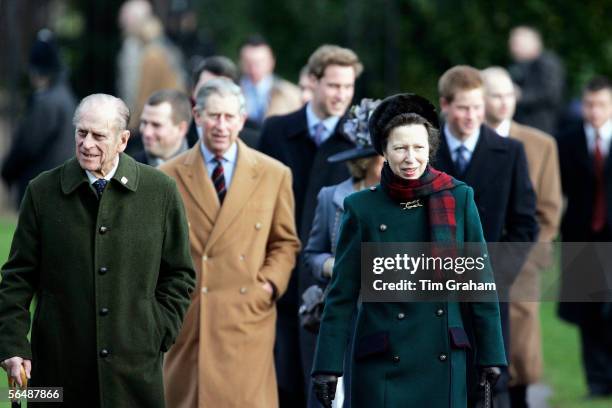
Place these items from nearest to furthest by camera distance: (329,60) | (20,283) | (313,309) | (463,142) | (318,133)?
(20,283) → (313,309) → (463,142) → (329,60) → (318,133)

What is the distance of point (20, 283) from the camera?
23.3 feet

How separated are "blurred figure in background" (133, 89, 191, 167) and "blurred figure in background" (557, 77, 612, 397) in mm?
3717

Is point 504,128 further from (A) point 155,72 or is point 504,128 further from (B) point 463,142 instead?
(A) point 155,72

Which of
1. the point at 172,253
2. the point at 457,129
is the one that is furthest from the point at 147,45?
the point at 172,253

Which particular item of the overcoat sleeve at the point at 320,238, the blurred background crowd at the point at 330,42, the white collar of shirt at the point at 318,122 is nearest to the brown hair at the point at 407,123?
the overcoat sleeve at the point at 320,238

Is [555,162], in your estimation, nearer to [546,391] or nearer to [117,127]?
[546,391]

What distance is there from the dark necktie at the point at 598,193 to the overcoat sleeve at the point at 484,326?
208 inches

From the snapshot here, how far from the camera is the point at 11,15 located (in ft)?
72.1

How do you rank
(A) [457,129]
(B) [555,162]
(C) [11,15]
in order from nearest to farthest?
(A) [457,129]
(B) [555,162]
(C) [11,15]

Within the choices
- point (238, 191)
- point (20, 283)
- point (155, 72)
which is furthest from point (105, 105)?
point (155, 72)

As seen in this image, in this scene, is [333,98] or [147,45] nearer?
[333,98]

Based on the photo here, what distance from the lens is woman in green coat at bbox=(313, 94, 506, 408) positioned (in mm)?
7164

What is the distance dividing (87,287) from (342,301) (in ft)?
3.44

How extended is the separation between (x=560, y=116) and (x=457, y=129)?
1100cm
